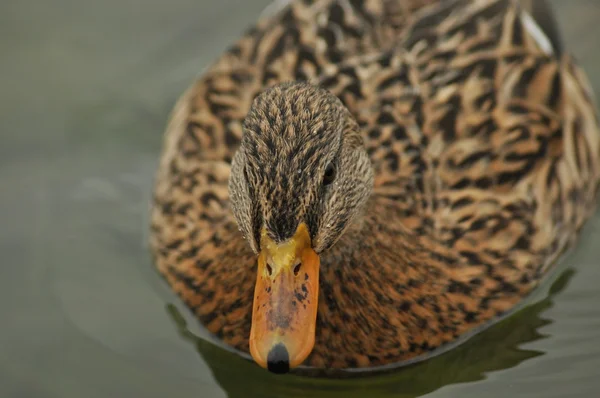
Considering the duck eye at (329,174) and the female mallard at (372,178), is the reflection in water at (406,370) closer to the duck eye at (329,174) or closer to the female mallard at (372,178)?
the female mallard at (372,178)

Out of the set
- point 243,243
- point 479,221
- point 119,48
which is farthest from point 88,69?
point 479,221

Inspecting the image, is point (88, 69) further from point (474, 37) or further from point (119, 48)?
point (474, 37)

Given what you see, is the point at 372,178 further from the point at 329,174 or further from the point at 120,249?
the point at 120,249

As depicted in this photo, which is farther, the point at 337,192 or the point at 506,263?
the point at 506,263

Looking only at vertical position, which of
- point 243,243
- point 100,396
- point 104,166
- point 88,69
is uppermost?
point 88,69

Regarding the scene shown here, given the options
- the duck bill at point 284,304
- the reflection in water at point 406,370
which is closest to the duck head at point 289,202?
the duck bill at point 284,304

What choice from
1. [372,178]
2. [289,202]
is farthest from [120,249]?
[289,202]
